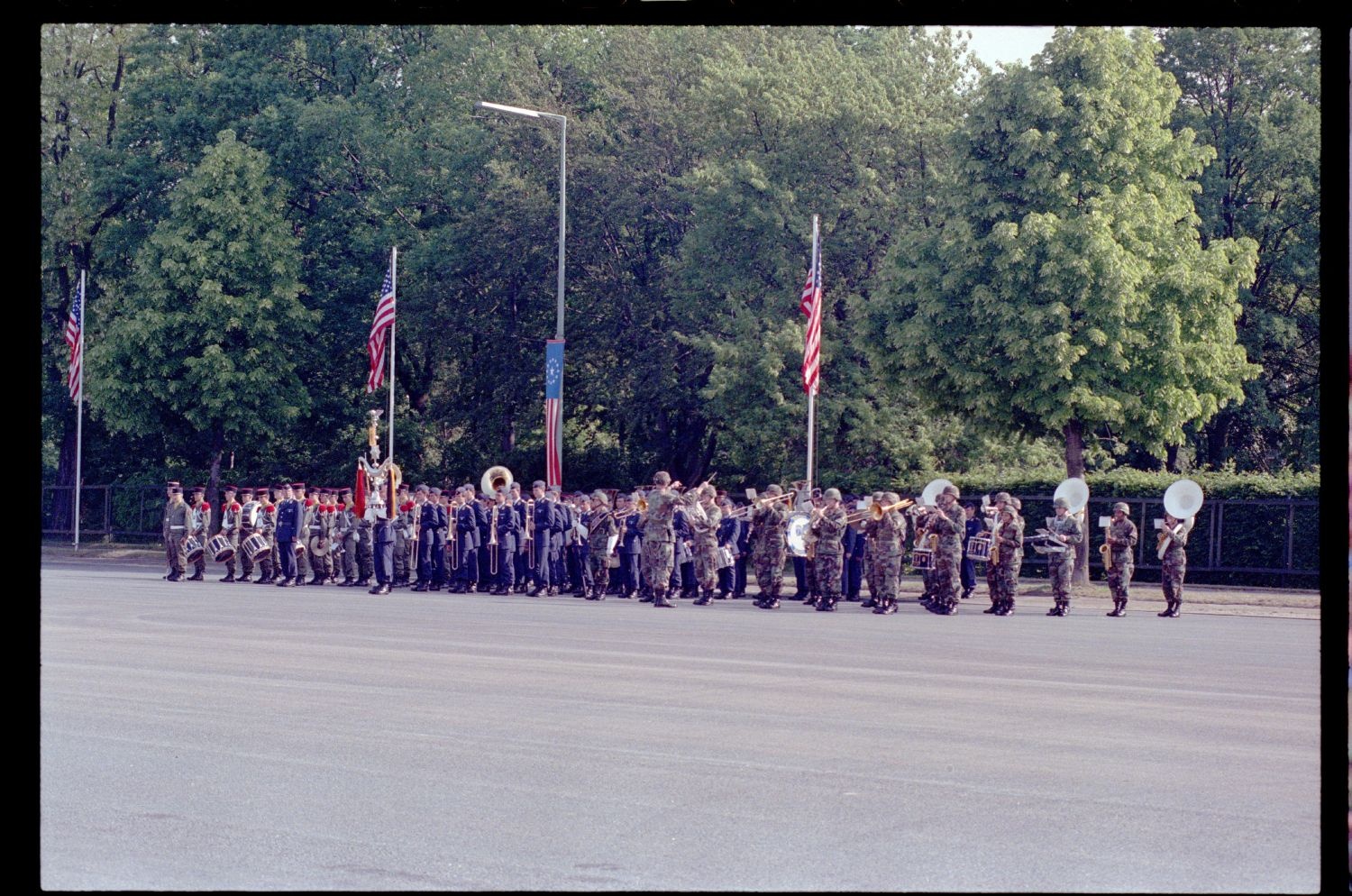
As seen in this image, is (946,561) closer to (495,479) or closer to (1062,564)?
(1062,564)

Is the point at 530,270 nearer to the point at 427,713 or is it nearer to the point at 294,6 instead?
the point at 427,713

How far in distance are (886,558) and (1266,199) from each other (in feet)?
80.3

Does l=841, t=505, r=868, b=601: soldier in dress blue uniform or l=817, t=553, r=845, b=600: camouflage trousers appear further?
l=841, t=505, r=868, b=601: soldier in dress blue uniform

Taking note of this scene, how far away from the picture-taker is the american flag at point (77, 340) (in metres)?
45.5

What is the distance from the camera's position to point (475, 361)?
171 ft

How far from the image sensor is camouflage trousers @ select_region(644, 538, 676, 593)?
2686 centimetres

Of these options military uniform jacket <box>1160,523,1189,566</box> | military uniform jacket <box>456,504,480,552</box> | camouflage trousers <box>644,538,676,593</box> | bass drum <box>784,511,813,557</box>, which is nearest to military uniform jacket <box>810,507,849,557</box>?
bass drum <box>784,511,813,557</box>

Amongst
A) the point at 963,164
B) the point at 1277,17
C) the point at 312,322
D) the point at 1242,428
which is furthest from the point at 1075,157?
the point at 1277,17

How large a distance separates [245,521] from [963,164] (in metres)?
15.4

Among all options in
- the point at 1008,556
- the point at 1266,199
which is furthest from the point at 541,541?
the point at 1266,199

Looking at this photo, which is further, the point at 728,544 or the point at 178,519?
the point at 178,519

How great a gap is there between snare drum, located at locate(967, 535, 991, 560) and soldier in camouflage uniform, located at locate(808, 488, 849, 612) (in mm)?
1903

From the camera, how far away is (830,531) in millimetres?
26062

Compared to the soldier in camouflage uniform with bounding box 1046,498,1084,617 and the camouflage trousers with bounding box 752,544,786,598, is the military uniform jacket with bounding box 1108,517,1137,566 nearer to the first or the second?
the soldier in camouflage uniform with bounding box 1046,498,1084,617
